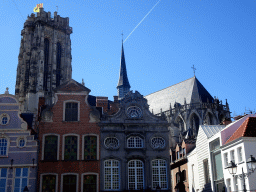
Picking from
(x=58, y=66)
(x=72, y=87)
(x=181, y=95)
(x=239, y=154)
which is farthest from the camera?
(x=58, y=66)

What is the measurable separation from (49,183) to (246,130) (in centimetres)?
1343

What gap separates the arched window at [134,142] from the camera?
26406 mm

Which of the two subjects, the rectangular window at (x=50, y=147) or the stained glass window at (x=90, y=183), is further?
the rectangular window at (x=50, y=147)

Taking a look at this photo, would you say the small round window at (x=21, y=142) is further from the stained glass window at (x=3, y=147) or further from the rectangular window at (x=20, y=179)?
the rectangular window at (x=20, y=179)

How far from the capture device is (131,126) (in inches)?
1048

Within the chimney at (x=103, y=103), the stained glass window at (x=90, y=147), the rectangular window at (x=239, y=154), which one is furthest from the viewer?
the chimney at (x=103, y=103)

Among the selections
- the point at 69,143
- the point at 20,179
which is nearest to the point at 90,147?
the point at 69,143

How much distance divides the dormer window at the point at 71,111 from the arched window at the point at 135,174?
17.3 feet

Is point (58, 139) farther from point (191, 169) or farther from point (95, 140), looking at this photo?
point (191, 169)

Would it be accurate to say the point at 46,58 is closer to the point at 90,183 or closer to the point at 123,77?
the point at 123,77

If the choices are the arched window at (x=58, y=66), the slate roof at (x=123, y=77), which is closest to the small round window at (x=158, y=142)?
the arched window at (x=58, y=66)

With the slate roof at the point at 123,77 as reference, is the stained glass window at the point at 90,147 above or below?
below

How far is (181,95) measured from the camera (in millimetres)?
59906

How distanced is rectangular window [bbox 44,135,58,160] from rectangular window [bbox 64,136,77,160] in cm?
76
